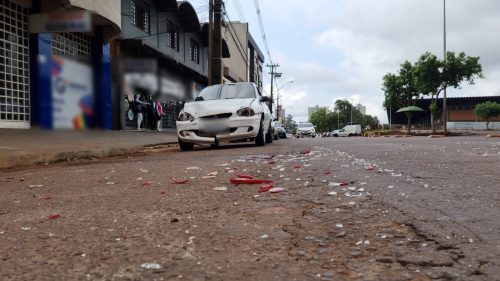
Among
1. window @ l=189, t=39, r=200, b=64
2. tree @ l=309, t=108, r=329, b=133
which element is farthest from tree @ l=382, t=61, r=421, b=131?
tree @ l=309, t=108, r=329, b=133

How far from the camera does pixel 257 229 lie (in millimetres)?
2488

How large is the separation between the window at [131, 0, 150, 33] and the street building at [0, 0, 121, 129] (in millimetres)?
5523

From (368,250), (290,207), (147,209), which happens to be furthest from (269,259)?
(147,209)

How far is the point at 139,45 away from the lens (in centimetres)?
1805

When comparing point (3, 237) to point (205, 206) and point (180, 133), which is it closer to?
point (205, 206)

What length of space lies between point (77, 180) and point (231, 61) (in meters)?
46.6

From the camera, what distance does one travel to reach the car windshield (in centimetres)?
1028

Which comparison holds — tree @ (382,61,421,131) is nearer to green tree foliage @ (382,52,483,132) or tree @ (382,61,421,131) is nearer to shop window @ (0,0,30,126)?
green tree foliage @ (382,52,483,132)

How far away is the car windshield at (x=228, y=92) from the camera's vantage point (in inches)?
405

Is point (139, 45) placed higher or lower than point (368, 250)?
higher

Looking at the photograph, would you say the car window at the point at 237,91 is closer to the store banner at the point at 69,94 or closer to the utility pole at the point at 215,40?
the store banner at the point at 69,94

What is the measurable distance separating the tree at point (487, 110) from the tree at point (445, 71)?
2601 cm

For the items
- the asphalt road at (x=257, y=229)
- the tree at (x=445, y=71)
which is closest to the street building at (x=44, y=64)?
the asphalt road at (x=257, y=229)

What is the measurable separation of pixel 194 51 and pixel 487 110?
4126 centimetres
